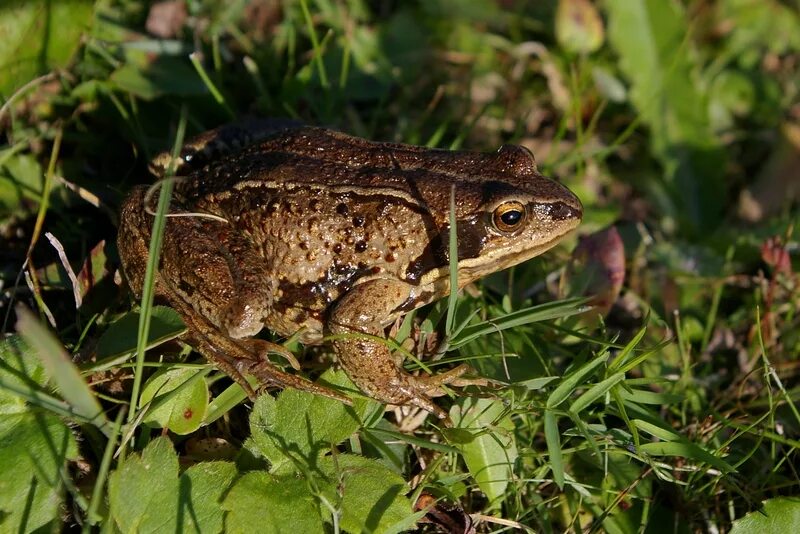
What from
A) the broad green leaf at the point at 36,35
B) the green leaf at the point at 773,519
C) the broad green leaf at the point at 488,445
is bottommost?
the green leaf at the point at 773,519

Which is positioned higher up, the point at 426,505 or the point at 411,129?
the point at 411,129

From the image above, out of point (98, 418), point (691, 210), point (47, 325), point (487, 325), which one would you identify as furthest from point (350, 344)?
point (691, 210)

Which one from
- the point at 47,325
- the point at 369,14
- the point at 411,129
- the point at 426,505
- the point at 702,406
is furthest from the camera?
the point at 369,14

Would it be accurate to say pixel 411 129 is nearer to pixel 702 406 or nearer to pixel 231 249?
pixel 231 249

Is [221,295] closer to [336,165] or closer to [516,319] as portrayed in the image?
[336,165]

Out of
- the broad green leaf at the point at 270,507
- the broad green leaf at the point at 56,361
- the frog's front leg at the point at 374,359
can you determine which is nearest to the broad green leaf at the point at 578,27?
the frog's front leg at the point at 374,359

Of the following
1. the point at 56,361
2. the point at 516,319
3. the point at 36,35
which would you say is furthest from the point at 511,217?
the point at 36,35

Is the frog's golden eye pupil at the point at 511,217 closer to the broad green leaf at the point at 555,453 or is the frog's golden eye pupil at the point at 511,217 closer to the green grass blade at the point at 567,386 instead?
the green grass blade at the point at 567,386
